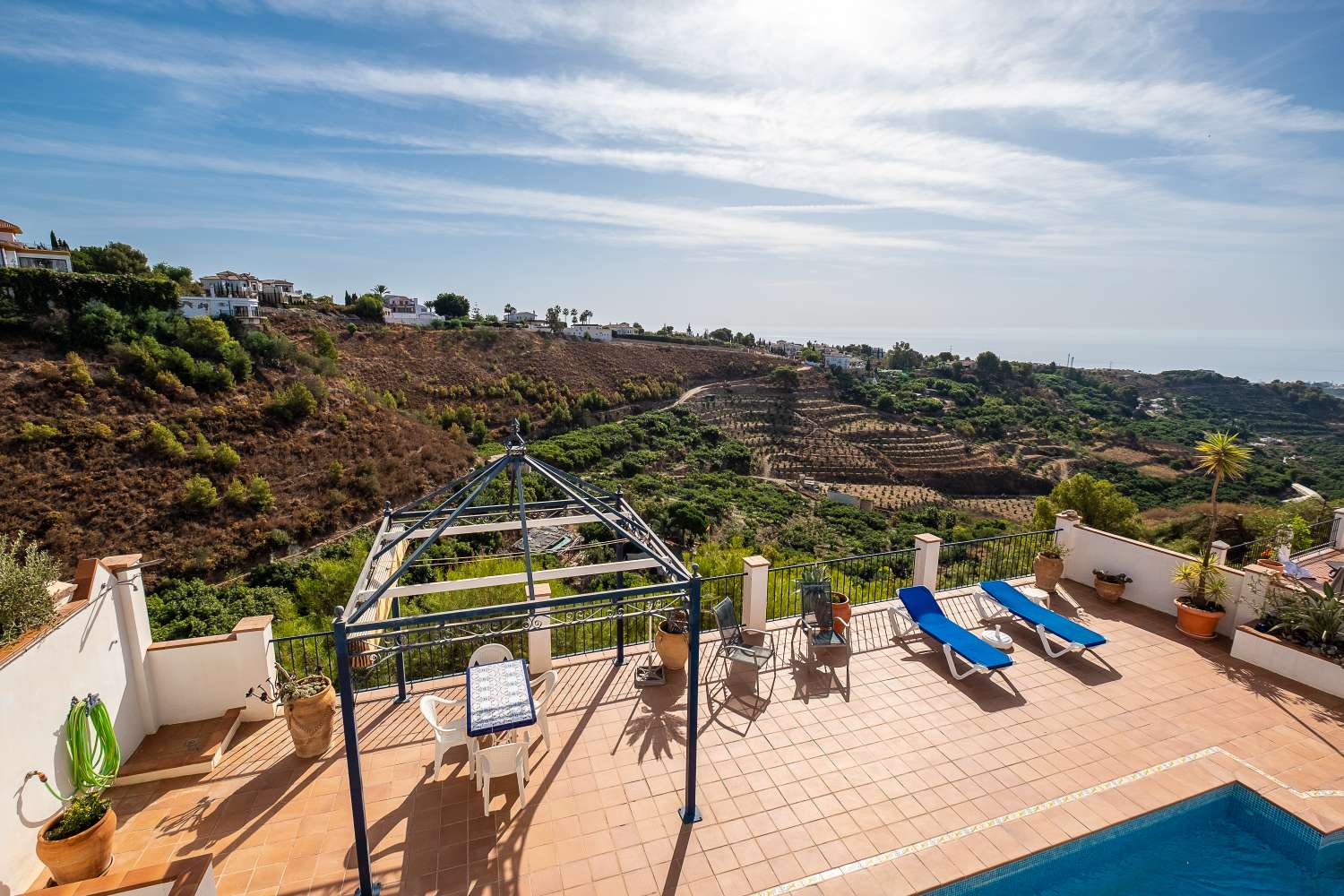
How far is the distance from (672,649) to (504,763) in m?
2.21

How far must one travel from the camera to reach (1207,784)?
4469 mm

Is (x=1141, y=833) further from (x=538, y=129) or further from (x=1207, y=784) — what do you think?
(x=538, y=129)

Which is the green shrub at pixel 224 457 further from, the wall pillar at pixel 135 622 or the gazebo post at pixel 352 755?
the gazebo post at pixel 352 755

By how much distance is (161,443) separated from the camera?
2150 centimetres

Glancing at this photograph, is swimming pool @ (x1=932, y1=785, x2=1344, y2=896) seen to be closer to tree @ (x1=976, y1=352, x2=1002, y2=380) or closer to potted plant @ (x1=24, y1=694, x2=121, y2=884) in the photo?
potted plant @ (x1=24, y1=694, x2=121, y2=884)

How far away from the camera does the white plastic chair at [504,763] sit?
4062 mm

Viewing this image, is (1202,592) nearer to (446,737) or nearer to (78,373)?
(446,737)

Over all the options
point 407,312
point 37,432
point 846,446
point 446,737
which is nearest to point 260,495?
point 37,432

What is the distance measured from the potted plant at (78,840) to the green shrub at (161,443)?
78.8 feet

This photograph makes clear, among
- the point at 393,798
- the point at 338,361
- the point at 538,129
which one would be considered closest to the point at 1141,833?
the point at 393,798

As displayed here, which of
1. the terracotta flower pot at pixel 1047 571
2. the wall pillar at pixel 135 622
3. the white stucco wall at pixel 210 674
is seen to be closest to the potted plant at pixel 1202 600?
the terracotta flower pot at pixel 1047 571

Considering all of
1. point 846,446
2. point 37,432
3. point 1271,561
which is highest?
point 1271,561

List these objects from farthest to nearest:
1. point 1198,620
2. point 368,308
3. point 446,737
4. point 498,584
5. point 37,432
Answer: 1. point 368,308
2. point 37,432
3. point 1198,620
4. point 498,584
5. point 446,737

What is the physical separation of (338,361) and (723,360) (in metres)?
38.7
